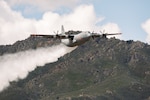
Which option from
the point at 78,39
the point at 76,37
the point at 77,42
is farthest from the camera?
the point at 77,42

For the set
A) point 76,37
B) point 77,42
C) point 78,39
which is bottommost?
point 77,42

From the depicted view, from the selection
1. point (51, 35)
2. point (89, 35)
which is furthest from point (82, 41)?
point (51, 35)

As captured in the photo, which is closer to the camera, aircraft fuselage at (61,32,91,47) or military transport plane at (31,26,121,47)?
aircraft fuselage at (61,32,91,47)

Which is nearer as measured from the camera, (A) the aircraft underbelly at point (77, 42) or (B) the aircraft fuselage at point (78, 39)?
(B) the aircraft fuselage at point (78, 39)

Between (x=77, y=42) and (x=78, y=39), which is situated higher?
(x=78, y=39)

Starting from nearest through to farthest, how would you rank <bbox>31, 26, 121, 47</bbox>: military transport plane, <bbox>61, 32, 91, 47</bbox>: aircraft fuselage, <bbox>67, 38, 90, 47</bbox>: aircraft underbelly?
<bbox>61, 32, 91, 47</bbox>: aircraft fuselage
<bbox>31, 26, 121, 47</bbox>: military transport plane
<bbox>67, 38, 90, 47</bbox>: aircraft underbelly

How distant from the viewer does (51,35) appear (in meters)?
133

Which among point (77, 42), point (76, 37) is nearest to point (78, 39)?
point (76, 37)

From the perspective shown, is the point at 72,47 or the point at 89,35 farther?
the point at 72,47

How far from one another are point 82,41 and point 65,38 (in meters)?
10.1

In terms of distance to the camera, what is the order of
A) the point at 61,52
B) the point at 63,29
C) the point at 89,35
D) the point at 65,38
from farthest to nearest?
the point at 61,52
the point at 63,29
the point at 65,38
the point at 89,35

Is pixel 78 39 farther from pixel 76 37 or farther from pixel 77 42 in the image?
pixel 77 42

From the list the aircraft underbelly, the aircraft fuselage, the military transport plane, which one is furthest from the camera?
the aircraft underbelly

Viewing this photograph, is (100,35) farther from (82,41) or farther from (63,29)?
(63,29)
